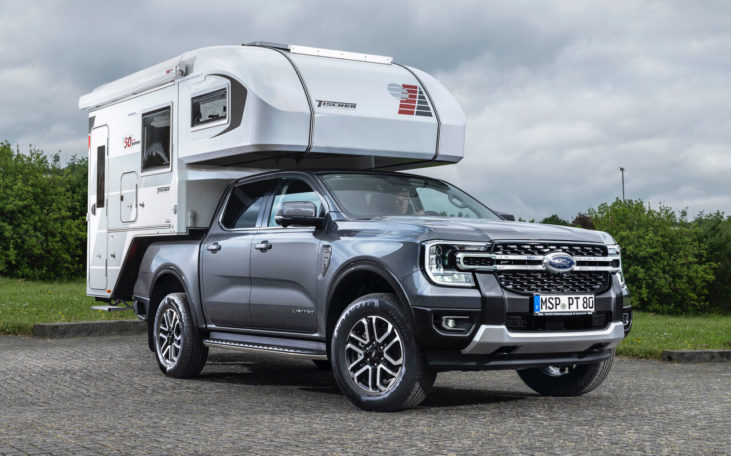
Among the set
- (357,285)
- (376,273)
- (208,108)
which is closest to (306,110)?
(208,108)

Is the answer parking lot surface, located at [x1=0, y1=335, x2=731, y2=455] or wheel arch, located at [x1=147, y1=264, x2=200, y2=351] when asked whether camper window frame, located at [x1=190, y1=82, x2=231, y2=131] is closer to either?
wheel arch, located at [x1=147, y1=264, x2=200, y2=351]

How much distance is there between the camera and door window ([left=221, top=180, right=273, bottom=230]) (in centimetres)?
945

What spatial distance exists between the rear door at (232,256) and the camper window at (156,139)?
140cm

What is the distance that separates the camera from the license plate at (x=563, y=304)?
7215 millimetres

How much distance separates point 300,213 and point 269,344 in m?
1.44

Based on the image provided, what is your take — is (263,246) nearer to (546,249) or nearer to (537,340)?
(546,249)

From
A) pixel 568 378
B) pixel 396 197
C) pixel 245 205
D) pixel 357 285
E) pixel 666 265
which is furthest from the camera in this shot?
pixel 666 265

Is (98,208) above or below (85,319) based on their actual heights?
above

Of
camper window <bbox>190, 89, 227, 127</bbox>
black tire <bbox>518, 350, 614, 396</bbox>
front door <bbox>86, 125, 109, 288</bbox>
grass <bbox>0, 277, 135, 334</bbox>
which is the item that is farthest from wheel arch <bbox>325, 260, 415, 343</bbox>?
grass <bbox>0, 277, 135, 334</bbox>

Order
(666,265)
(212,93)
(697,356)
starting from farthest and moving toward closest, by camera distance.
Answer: (666,265)
(697,356)
(212,93)

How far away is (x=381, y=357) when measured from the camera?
7.42 metres

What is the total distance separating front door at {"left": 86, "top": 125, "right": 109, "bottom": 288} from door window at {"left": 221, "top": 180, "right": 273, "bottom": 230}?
10.1 ft

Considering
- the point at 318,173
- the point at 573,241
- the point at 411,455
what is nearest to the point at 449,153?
the point at 318,173

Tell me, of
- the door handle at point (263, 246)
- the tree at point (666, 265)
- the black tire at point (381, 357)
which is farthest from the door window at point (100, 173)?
the tree at point (666, 265)
